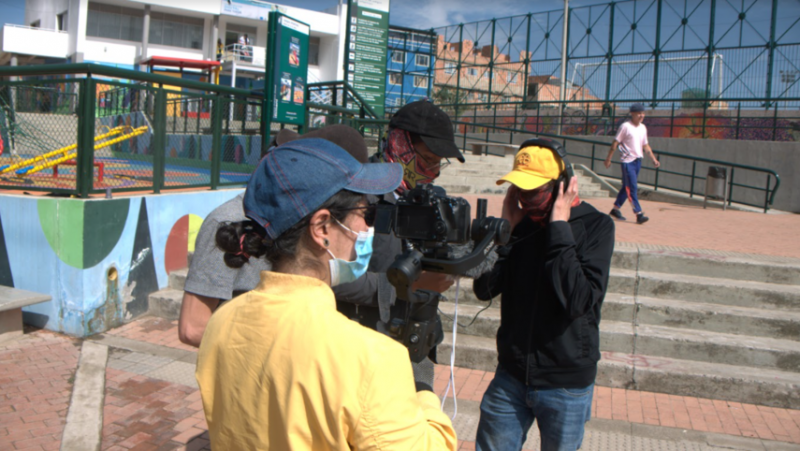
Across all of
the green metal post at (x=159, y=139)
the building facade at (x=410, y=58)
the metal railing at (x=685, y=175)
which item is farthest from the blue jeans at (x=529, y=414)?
the building facade at (x=410, y=58)

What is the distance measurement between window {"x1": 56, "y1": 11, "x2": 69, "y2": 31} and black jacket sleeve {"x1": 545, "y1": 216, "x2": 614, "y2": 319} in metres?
45.2

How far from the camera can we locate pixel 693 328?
5.45m

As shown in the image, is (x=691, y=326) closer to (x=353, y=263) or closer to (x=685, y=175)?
(x=353, y=263)

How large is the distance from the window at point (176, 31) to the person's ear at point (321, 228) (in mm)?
44996

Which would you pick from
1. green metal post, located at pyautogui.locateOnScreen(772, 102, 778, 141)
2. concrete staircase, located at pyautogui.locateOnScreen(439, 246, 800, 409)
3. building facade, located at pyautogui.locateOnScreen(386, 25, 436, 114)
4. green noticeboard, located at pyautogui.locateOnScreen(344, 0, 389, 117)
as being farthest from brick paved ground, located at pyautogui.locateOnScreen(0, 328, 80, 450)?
building facade, located at pyautogui.locateOnScreen(386, 25, 436, 114)

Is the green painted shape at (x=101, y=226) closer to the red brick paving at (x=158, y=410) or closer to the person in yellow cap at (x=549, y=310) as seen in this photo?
the red brick paving at (x=158, y=410)

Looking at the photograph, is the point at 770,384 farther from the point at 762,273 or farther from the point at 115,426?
the point at 115,426

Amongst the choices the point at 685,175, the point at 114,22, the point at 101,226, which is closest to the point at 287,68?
the point at 101,226

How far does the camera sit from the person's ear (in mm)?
1461

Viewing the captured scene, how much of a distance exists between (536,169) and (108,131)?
539 centimetres

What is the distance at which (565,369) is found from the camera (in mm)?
2498

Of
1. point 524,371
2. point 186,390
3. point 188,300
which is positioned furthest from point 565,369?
point 186,390

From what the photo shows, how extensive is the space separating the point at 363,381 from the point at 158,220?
596cm

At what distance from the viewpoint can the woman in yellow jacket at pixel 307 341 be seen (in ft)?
3.94
